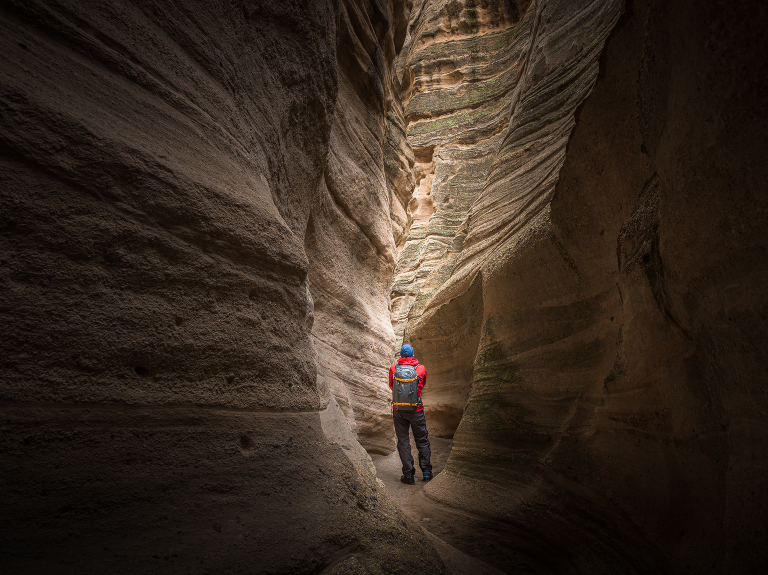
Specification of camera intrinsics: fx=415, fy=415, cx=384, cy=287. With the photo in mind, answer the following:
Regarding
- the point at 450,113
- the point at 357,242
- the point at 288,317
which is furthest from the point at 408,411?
the point at 450,113

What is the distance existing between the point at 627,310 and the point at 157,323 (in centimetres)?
309

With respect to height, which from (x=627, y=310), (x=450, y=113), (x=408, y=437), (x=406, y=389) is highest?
(x=450, y=113)

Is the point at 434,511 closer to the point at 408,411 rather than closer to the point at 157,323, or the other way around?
the point at 408,411

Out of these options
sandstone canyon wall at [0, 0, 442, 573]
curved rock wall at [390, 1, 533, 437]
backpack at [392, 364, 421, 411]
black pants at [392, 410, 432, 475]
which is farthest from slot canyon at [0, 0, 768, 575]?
curved rock wall at [390, 1, 533, 437]

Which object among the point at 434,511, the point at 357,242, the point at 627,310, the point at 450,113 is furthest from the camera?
the point at 450,113

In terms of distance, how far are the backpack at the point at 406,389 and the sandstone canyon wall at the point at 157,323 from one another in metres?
2.54

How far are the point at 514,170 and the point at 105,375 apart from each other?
5.86 metres

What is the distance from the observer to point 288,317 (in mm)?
2486

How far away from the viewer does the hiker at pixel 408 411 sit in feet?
18.2

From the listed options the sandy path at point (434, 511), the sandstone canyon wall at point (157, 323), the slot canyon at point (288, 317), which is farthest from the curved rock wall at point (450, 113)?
the sandstone canyon wall at point (157, 323)

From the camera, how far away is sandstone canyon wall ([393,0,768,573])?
1797 mm

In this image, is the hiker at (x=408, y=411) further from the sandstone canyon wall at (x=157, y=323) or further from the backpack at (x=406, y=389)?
the sandstone canyon wall at (x=157, y=323)

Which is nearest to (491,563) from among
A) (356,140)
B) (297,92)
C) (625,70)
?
(625,70)

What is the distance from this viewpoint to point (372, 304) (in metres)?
6.86
